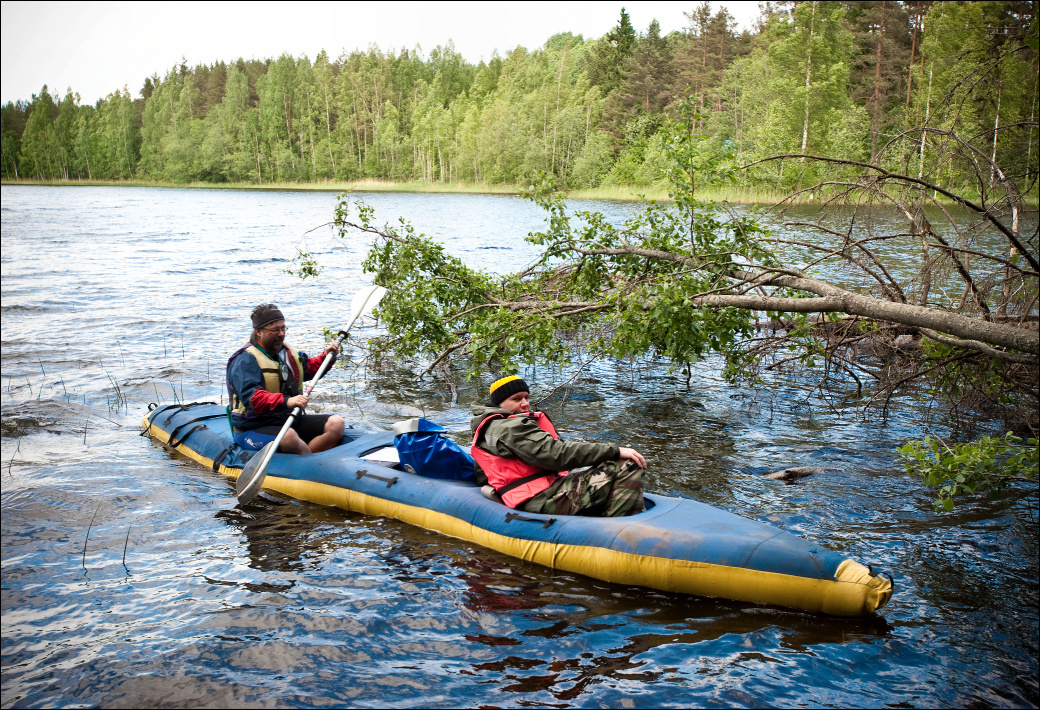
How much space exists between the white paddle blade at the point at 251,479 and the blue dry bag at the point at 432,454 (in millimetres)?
1081

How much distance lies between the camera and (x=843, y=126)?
28891mm

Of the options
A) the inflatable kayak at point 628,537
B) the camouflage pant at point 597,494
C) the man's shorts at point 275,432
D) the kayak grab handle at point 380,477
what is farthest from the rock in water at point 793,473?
the man's shorts at point 275,432

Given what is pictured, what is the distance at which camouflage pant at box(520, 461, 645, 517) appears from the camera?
475 centimetres

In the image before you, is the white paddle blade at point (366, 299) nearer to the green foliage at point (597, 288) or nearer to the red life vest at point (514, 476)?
the green foliage at point (597, 288)

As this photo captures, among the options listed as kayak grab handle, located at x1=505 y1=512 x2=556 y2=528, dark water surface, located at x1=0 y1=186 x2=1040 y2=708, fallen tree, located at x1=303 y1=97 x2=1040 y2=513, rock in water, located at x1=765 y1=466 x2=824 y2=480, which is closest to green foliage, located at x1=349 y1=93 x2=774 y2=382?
fallen tree, located at x1=303 y1=97 x2=1040 y2=513

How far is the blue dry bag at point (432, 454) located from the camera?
5516 mm

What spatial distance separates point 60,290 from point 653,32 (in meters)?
41.7

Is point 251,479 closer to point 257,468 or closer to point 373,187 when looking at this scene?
point 257,468

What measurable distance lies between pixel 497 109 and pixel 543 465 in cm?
5534

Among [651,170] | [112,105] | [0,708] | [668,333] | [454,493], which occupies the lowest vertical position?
[0,708]

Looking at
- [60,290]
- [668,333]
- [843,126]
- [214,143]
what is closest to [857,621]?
[668,333]

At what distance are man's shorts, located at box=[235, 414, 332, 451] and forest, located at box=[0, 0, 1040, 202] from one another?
21.3m

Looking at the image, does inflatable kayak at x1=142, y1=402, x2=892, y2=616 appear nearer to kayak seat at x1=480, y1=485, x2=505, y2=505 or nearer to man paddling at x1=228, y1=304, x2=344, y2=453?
kayak seat at x1=480, y1=485, x2=505, y2=505

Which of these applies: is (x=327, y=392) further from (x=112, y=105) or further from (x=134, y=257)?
(x=112, y=105)
